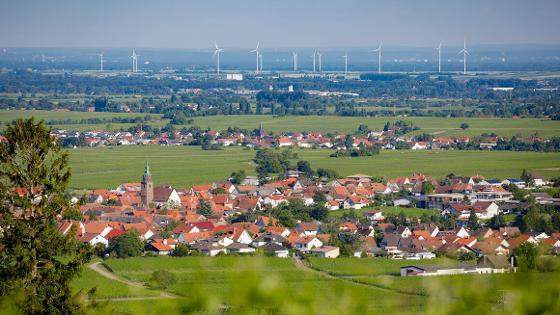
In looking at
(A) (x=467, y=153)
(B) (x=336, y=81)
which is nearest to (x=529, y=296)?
(A) (x=467, y=153)

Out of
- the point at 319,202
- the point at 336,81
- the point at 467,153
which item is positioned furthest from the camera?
the point at 336,81

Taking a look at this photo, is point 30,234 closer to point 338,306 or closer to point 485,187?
point 338,306

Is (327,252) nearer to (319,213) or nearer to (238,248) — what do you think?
(238,248)

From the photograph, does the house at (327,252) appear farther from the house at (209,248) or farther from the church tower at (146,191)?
the church tower at (146,191)

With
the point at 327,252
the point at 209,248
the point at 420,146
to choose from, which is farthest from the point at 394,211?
the point at 420,146

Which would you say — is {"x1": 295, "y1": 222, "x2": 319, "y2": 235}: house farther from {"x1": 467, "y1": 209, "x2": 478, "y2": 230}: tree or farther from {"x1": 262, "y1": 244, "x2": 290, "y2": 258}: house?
{"x1": 467, "y1": 209, "x2": 478, "y2": 230}: tree

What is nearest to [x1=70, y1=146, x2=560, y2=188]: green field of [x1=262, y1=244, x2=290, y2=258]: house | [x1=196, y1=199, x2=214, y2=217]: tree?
[x1=196, y1=199, x2=214, y2=217]: tree

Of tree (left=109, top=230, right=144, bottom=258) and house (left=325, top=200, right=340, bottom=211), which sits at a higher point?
tree (left=109, top=230, right=144, bottom=258)
